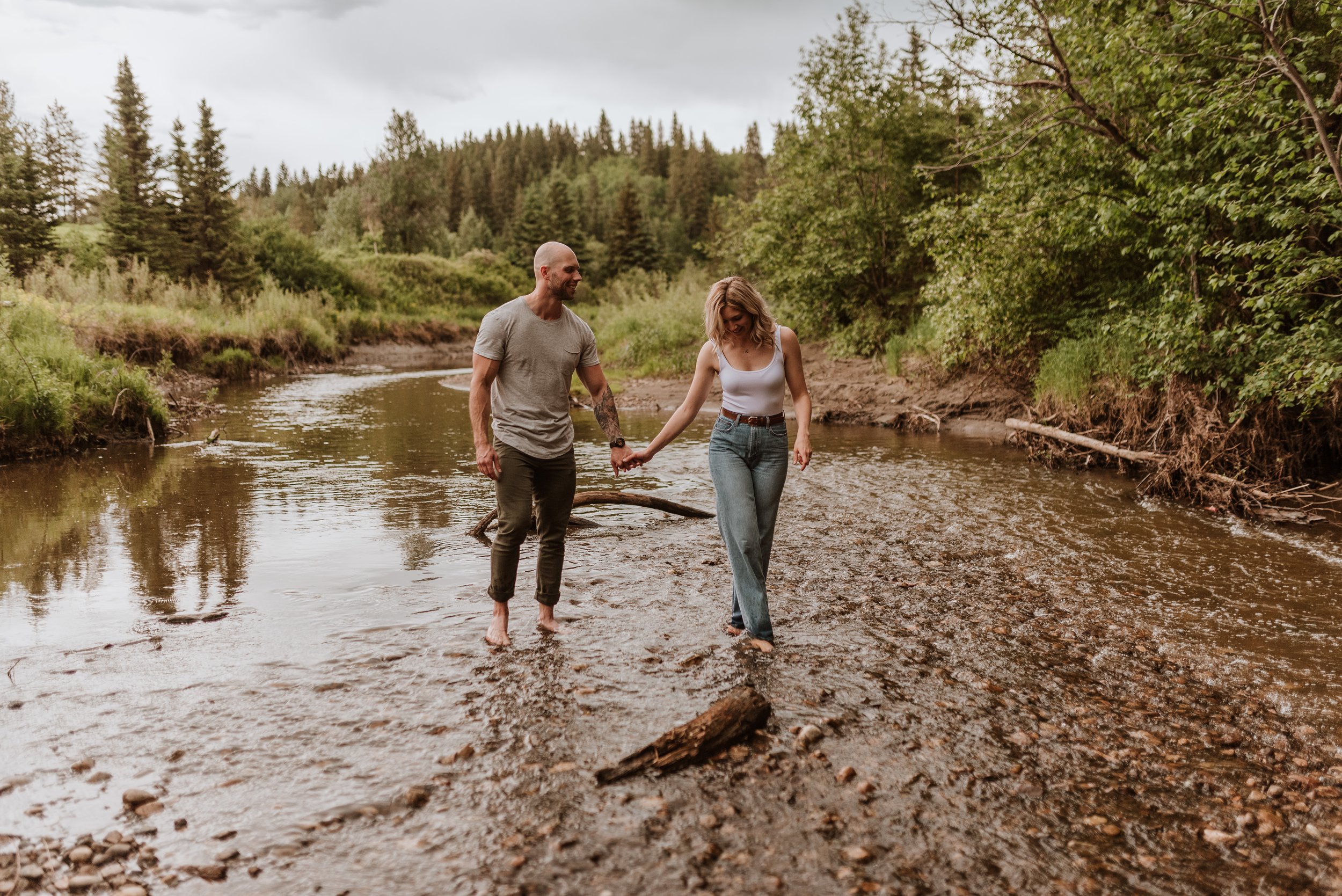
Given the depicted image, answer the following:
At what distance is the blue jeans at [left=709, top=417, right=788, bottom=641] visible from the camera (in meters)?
5.15

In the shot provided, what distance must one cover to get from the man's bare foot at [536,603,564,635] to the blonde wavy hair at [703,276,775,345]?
2245 millimetres

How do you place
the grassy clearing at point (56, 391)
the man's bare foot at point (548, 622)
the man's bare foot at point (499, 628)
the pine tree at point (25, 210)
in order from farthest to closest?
the pine tree at point (25, 210) < the grassy clearing at point (56, 391) < the man's bare foot at point (548, 622) < the man's bare foot at point (499, 628)

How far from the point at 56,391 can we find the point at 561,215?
6087 centimetres

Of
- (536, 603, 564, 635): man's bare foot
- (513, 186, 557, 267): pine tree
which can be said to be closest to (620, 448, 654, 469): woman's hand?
(536, 603, 564, 635): man's bare foot

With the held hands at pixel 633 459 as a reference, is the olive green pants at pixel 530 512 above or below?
below

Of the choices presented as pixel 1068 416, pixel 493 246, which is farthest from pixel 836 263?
pixel 493 246

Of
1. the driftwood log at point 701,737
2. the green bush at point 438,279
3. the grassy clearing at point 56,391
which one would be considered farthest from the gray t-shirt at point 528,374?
the green bush at point 438,279

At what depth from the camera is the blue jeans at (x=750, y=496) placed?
5148 millimetres

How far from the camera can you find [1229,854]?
10.4 ft

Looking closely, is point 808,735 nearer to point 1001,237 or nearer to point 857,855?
point 857,855

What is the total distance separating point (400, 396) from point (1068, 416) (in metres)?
18.0

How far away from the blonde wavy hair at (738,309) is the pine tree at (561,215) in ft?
217

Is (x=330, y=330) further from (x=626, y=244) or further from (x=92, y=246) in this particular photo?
(x=626, y=244)

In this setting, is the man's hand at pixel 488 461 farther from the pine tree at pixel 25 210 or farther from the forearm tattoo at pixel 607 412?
the pine tree at pixel 25 210
